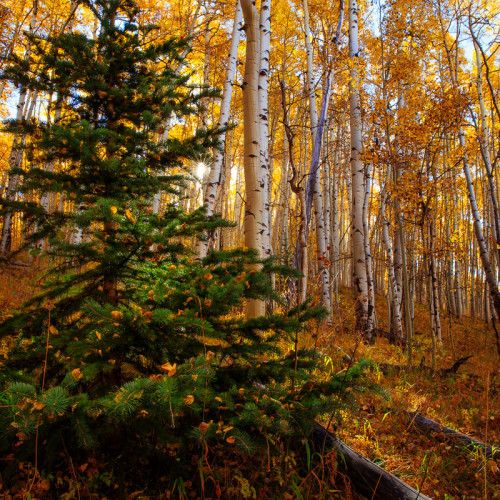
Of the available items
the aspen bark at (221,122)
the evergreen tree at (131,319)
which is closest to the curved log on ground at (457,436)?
the evergreen tree at (131,319)

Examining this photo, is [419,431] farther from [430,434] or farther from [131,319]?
[131,319]

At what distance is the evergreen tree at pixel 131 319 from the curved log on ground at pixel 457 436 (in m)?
1.53

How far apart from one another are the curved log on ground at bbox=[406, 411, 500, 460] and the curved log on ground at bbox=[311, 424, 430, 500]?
0.68 meters

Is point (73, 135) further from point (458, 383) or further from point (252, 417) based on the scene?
point (458, 383)

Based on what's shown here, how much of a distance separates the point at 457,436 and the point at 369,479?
159 cm

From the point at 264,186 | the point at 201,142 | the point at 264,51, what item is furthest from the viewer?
the point at 264,51

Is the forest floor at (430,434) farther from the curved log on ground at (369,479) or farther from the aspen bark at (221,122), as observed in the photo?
the aspen bark at (221,122)

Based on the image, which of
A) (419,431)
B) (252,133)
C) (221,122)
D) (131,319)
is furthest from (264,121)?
(419,431)

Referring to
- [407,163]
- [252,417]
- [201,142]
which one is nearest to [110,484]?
[252,417]

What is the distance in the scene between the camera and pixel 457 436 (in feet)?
9.28

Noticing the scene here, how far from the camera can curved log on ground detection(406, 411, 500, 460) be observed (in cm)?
256

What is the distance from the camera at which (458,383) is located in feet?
15.1

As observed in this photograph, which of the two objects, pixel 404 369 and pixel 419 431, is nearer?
pixel 419 431

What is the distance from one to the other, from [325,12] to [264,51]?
6.07 meters
